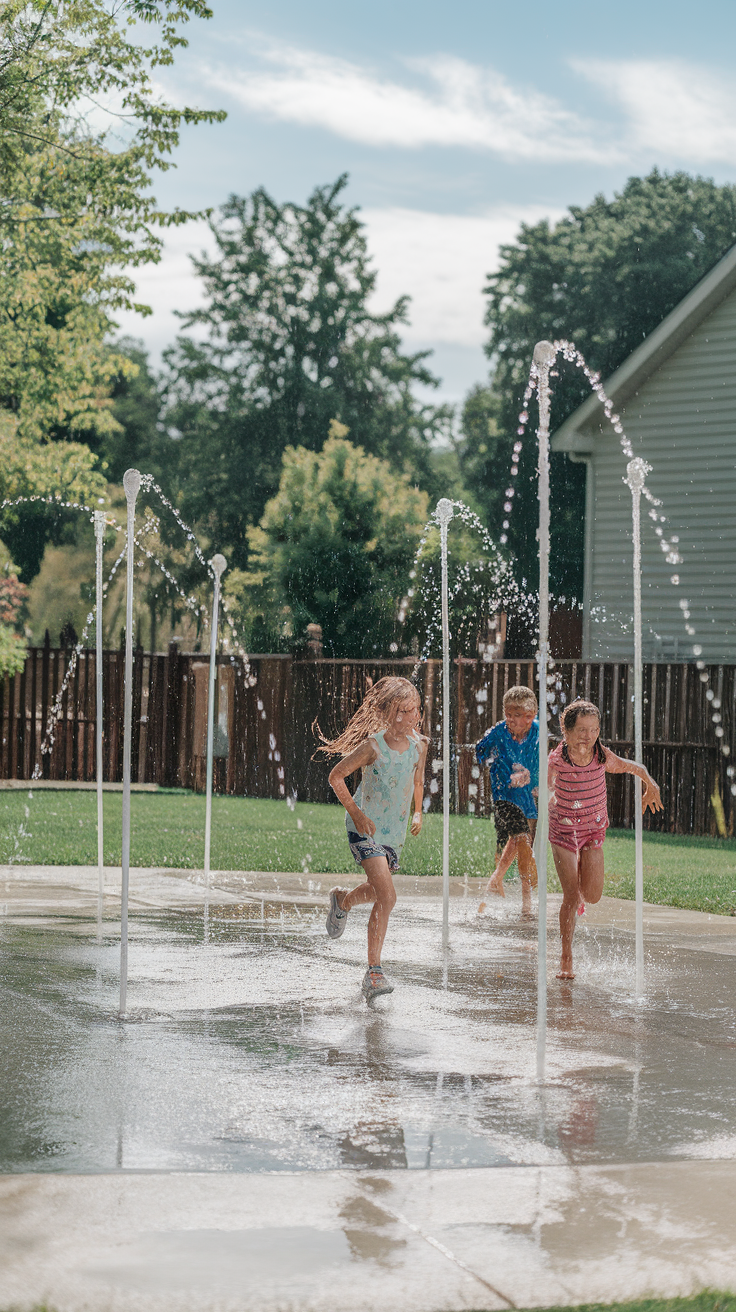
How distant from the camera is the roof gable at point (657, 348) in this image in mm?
20516

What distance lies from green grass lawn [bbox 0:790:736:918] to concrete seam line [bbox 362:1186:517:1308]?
6.95 m

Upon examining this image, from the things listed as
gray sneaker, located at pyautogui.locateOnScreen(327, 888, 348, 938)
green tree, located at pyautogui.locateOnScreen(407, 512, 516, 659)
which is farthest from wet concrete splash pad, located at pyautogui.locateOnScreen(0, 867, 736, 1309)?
green tree, located at pyautogui.locateOnScreen(407, 512, 516, 659)

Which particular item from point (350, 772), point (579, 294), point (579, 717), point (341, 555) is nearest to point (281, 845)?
point (579, 717)

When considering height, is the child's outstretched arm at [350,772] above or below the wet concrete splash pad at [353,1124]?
above

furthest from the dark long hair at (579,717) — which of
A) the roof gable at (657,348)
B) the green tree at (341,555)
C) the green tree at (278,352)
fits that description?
the green tree at (278,352)

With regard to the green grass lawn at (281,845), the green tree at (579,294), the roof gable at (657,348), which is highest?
the green tree at (579,294)

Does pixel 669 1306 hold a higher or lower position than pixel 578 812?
lower

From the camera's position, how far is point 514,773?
10148mm

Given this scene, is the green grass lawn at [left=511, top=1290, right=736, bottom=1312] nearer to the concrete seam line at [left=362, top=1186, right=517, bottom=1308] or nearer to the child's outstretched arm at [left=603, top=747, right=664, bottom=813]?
the concrete seam line at [left=362, top=1186, right=517, bottom=1308]

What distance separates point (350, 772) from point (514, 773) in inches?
125

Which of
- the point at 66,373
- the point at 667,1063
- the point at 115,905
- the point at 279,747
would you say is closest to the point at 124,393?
the point at 66,373

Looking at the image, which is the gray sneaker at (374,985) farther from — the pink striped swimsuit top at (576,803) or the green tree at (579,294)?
the green tree at (579,294)

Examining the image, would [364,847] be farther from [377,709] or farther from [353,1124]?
[353,1124]

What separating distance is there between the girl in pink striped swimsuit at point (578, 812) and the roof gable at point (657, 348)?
1366 centimetres
